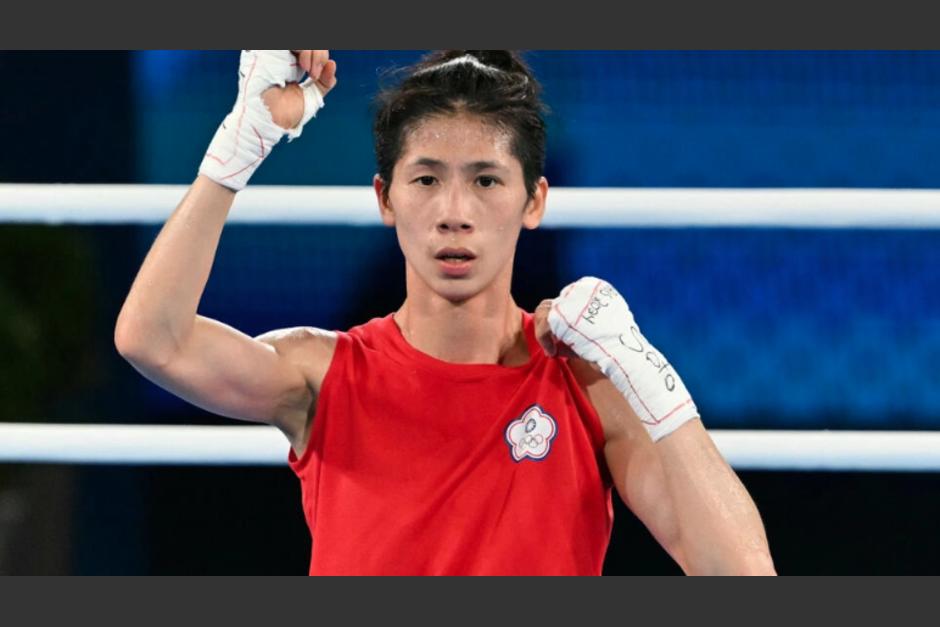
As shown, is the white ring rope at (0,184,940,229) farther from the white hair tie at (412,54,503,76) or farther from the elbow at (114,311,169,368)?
the elbow at (114,311,169,368)

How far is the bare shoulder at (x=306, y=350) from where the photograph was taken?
1.91 meters

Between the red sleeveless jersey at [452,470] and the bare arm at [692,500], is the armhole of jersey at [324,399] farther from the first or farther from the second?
the bare arm at [692,500]

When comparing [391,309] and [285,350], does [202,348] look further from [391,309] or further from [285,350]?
[391,309]

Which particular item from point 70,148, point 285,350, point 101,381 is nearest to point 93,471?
point 101,381

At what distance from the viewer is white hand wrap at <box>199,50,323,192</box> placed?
176cm

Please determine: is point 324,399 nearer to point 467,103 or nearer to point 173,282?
point 173,282

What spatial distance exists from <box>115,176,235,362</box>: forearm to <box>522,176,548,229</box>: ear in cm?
45

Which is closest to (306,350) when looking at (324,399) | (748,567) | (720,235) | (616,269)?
(324,399)

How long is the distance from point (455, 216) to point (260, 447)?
0.63 m

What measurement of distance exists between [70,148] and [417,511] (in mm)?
1448

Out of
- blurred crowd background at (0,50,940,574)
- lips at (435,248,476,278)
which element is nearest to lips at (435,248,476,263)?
lips at (435,248,476,278)

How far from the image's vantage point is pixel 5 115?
2.81 m

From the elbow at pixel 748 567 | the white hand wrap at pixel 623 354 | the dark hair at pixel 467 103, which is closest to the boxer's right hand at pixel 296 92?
the dark hair at pixel 467 103

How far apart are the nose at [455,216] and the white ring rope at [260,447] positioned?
59 cm
